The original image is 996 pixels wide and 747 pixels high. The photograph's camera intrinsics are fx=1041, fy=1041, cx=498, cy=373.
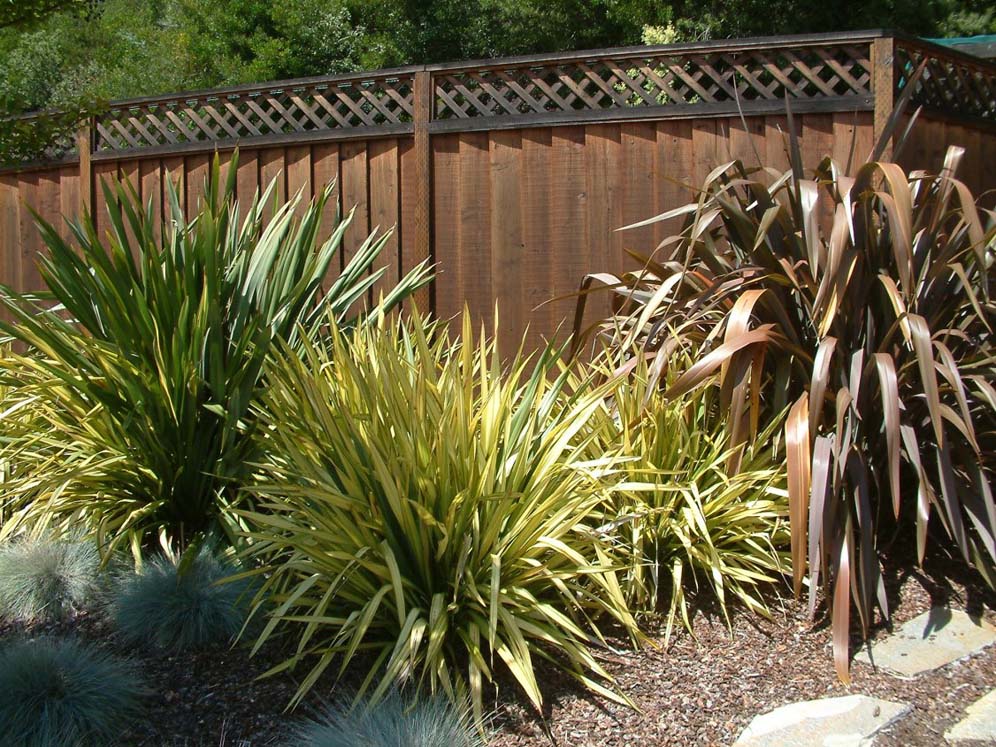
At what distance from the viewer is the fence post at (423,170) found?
19.1ft

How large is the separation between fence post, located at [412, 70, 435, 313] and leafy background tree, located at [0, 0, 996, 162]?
18.6ft

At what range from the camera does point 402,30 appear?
44.0 ft

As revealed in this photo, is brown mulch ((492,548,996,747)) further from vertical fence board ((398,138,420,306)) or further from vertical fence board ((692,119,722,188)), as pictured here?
vertical fence board ((398,138,420,306))

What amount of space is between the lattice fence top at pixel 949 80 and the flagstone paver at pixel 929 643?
2.70 m

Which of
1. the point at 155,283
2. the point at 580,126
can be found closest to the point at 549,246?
the point at 580,126

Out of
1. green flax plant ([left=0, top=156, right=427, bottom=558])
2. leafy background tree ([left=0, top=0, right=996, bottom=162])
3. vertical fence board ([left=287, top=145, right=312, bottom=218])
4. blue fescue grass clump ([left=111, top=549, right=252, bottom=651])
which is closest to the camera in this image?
blue fescue grass clump ([left=111, top=549, right=252, bottom=651])

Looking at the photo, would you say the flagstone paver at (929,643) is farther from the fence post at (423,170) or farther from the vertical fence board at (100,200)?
the vertical fence board at (100,200)

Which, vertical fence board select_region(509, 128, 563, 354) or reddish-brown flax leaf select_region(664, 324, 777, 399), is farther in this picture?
vertical fence board select_region(509, 128, 563, 354)

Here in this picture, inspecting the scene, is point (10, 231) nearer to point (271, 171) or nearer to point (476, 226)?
point (271, 171)

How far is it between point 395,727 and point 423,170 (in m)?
3.73

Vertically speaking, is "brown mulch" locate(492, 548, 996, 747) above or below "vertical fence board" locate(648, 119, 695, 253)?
below

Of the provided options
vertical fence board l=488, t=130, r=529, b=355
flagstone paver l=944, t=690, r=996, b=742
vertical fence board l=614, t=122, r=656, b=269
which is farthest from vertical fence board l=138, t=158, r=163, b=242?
flagstone paver l=944, t=690, r=996, b=742

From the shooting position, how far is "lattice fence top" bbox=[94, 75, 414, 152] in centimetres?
600

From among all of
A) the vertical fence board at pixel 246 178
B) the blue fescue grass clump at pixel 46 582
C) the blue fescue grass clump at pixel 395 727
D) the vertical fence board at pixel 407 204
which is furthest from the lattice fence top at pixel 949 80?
the blue fescue grass clump at pixel 46 582
